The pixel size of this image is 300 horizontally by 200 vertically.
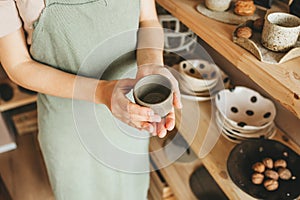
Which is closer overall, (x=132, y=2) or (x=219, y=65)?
(x=132, y=2)

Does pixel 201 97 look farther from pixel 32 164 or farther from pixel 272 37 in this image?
pixel 32 164

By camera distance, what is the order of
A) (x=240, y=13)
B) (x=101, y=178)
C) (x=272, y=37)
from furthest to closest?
(x=101, y=178), (x=240, y=13), (x=272, y=37)

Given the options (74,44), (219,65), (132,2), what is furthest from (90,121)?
(219,65)

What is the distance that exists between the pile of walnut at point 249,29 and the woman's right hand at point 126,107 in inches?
11.4

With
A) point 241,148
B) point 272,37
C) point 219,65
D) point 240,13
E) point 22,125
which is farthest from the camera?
point 22,125

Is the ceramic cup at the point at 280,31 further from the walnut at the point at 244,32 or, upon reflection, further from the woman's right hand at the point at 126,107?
the woman's right hand at the point at 126,107

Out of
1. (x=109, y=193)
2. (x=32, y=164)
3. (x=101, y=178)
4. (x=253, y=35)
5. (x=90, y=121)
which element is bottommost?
(x=32, y=164)

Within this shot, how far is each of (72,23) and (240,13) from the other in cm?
45

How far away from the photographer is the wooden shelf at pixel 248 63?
693mm

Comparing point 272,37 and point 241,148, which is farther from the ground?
point 272,37

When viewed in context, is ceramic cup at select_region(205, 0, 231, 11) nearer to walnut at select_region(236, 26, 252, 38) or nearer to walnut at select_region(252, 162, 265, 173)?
walnut at select_region(236, 26, 252, 38)

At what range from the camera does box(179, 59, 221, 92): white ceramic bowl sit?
1.19 metres

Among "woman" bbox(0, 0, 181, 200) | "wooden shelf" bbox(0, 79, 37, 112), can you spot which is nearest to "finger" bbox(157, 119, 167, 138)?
"woman" bbox(0, 0, 181, 200)

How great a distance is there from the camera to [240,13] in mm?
922
